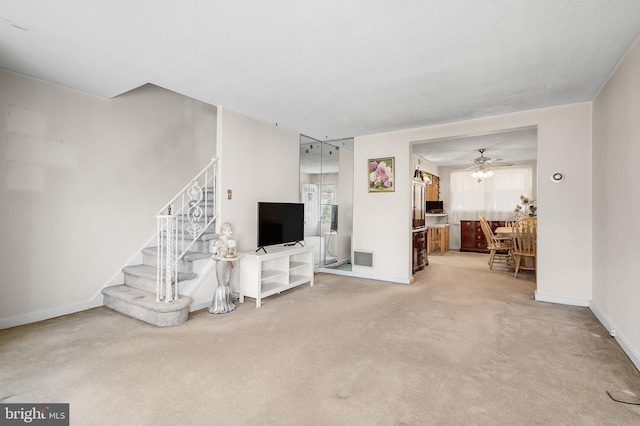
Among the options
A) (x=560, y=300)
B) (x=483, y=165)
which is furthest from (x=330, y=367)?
(x=483, y=165)

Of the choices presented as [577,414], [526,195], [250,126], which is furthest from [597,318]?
[526,195]

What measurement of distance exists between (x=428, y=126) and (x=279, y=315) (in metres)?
3.71

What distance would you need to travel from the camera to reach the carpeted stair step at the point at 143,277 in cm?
353

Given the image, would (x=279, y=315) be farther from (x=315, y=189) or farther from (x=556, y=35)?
(x=556, y=35)

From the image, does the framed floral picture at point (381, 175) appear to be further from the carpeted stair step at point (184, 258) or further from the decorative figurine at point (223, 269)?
the carpeted stair step at point (184, 258)

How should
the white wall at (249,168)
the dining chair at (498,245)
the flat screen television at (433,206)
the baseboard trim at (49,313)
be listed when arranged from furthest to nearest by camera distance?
the flat screen television at (433,206)
the dining chair at (498,245)
the white wall at (249,168)
the baseboard trim at (49,313)

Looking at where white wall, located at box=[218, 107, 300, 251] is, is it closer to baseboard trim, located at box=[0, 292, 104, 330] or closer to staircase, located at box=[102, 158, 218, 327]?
staircase, located at box=[102, 158, 218, 327]

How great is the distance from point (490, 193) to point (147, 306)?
8751 mm

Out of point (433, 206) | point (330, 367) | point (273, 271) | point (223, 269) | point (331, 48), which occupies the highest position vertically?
point (331, 48)

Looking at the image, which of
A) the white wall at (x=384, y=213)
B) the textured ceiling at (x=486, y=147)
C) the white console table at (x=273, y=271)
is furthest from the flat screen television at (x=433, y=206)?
the white console table at (x=273, y=271)

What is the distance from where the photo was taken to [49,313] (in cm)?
326

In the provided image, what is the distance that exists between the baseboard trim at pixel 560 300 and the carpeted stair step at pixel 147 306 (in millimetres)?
4492

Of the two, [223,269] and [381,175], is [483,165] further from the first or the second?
[223,269]

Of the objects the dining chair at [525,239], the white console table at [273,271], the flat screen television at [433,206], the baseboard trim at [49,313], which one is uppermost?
the flat screen television at [433,206]
